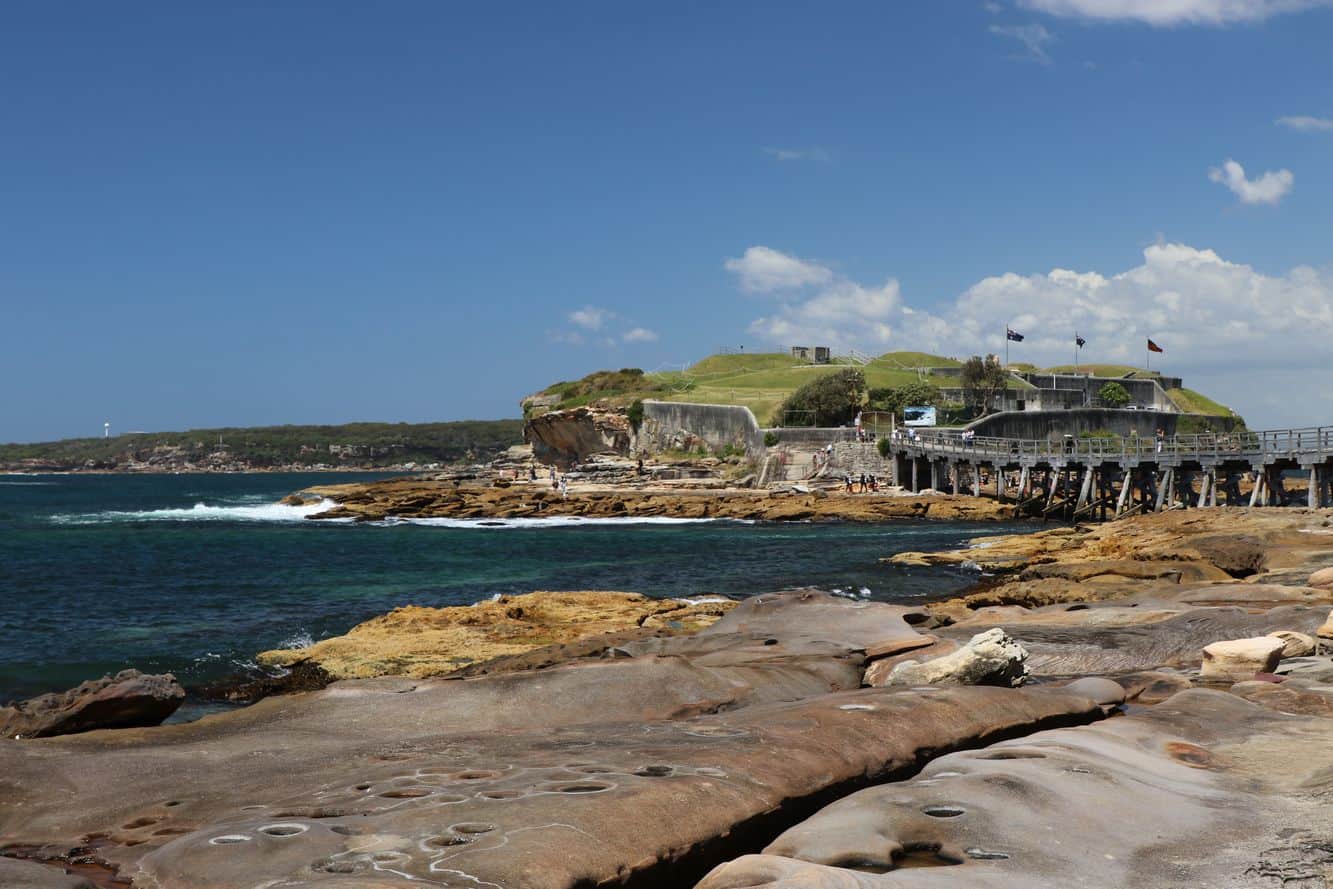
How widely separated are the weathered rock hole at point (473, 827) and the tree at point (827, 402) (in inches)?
2449

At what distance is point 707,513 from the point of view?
53562 millimetres

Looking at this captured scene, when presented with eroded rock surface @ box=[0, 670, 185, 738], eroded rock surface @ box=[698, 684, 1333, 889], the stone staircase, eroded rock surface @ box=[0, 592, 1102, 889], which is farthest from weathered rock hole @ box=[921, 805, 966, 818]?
the stone staircase

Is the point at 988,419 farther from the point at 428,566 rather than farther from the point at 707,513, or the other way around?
the point at 428,566

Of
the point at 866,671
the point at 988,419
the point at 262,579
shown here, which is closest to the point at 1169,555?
the point at 866,671

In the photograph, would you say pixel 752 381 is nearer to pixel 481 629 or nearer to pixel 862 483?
pixel 862 483

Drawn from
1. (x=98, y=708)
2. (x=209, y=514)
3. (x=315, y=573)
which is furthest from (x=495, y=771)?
(x=209, y=514)

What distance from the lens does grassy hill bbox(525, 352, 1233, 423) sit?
263 ft

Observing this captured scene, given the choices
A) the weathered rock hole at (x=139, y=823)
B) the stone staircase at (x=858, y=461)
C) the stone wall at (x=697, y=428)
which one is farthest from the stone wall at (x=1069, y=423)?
the weathered rock hole at (x=139, y=823)

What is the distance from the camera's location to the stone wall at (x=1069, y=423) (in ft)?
206

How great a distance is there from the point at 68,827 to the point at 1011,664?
8287 millimetres

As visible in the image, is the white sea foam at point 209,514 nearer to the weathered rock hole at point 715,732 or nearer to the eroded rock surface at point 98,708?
the eroded rock surface at point 98,708

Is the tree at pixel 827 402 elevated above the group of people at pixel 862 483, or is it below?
above

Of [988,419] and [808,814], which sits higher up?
[988,419]

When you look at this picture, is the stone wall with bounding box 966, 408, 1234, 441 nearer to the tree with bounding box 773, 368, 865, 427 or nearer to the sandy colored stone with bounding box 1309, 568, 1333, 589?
the tree with bounding box 773, 368, 865, 427
